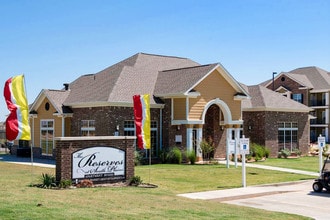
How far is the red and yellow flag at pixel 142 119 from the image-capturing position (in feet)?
64.5

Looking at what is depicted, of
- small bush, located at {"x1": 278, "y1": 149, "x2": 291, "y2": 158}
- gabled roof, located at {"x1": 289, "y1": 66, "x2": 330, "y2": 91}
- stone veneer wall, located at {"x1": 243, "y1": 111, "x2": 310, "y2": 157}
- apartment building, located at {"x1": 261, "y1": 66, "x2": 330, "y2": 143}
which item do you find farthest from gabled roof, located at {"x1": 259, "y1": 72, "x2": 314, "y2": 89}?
small bush, located at {"x1": 278, "y1": 149, "x2": 291, "y2": 158}

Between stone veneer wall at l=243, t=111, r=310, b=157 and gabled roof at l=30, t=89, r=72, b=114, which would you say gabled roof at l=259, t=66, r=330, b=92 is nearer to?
stone veneer wall at l=243, t=111, r=310, b=157

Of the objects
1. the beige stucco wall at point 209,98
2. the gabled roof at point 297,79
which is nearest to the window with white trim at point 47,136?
the beige stucco wall at point 209,98

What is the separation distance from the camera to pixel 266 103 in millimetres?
36750

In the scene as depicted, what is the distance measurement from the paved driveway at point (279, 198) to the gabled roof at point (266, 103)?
1679 cm

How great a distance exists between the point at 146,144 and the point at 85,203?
22.1 feet

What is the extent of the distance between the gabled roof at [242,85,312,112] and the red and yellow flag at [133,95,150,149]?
18.4 metres

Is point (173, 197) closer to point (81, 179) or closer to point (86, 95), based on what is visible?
point (81, 179)

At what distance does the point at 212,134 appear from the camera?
34531mm

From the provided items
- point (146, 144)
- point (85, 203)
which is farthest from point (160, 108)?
point (85, 203)

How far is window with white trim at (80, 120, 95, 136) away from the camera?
31125 millimetres

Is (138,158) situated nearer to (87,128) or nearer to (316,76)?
(87,128)

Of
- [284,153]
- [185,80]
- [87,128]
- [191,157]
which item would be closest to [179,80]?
[185,80]

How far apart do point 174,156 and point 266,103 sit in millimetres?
10136
